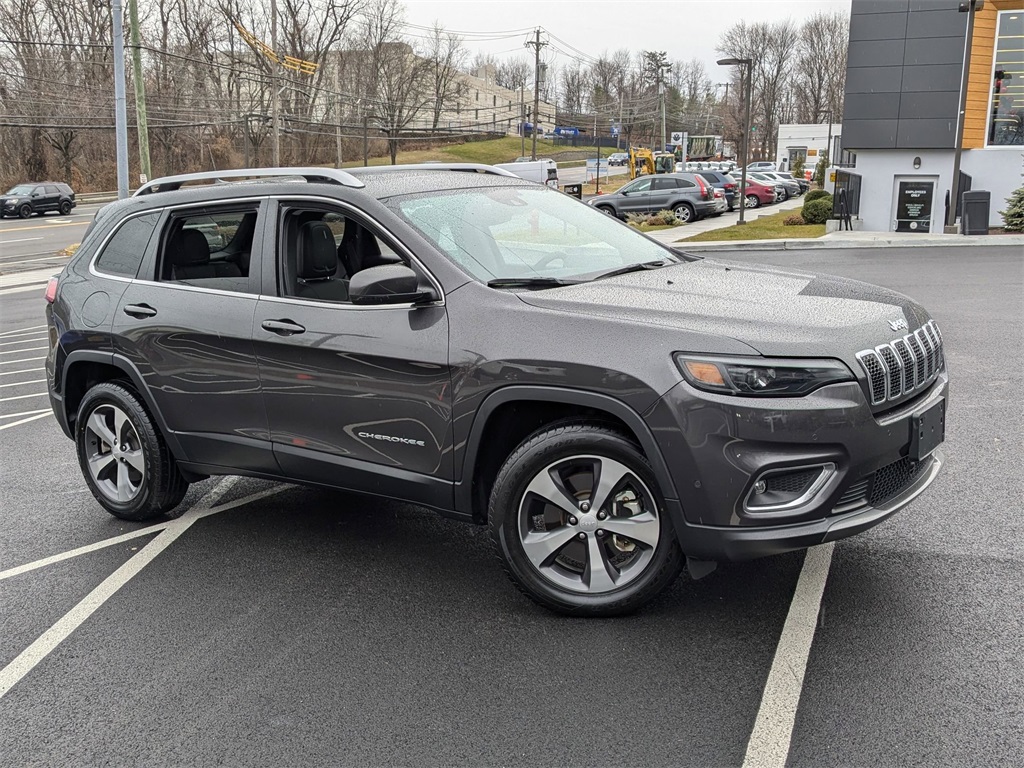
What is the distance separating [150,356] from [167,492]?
2.57 ft

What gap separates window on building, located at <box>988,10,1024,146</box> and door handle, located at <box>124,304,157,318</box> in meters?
30.1

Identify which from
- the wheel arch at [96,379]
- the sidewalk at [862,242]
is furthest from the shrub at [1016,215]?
the wheel arch at [96,379]

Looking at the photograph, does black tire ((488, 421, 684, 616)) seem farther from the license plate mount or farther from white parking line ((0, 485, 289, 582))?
white parking line ((0, 485, 289, 582))

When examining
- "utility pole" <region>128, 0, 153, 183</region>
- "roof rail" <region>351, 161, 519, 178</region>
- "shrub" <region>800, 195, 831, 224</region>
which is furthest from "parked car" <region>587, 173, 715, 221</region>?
"roof rail" <region>351, 161, 519, 178</region>

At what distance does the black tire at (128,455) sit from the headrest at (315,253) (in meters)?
1.33

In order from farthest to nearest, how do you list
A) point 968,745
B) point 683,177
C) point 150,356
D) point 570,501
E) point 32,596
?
1. point 683,177
2. point 150,356
3. point 32,596
4. point 570,501
5. point 968,745

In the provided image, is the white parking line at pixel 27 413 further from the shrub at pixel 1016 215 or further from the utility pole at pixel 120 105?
the shrub at pixel 1016 215

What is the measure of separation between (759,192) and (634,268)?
129 ft

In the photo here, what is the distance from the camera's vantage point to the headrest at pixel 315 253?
14.8 ft

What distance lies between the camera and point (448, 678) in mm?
3389

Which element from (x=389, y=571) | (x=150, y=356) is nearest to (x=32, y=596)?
(x=150, y=356)

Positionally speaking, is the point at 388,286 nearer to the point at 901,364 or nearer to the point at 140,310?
the point at 140,310

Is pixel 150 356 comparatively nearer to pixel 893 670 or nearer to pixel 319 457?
pixel 319 457

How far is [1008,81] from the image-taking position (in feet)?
93.4
